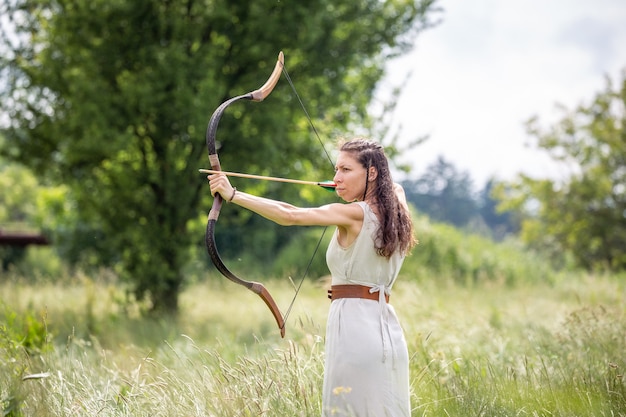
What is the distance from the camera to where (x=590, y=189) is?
735 inches

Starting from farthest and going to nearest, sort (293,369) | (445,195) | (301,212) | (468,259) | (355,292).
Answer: (445,195) → (468,259) → (293,369) → (355,292) → (301,212)

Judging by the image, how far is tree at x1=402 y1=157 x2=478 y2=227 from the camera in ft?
231

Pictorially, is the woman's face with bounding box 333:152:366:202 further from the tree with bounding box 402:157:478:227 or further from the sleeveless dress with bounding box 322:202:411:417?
the tree with bounding box 402:157:478:227

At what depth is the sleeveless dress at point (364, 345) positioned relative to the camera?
11.2 ft

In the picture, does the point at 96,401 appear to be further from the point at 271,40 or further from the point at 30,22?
the point at 30,22

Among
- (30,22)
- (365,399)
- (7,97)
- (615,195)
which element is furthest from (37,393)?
(615,195)

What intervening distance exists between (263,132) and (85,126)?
7.43ft

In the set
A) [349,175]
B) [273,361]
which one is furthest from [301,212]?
[273,361]

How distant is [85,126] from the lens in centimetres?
978

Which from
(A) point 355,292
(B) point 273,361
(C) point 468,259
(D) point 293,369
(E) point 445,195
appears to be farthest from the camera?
(E) point 445,195

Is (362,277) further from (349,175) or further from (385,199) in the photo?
(349,175)

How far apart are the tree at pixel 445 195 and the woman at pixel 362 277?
63.4 m

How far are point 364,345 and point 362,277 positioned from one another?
306 millimetres

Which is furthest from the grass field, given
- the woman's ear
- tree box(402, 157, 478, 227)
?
tree box(402, 157, 478, 227)
